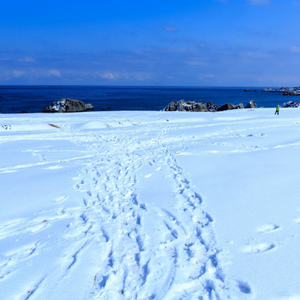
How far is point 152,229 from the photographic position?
435 centimetres

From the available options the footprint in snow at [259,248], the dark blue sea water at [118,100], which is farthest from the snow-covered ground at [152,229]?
the dark blue sea water at [118,100]

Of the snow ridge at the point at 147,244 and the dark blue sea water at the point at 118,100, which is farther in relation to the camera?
the dark blue sea water at the point at 118,100

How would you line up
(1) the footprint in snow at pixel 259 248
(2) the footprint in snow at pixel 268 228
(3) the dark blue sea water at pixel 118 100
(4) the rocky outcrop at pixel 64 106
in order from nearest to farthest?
(1) the footprint in snow at pixel 259 248, (2) the footprint in snow at pixel 268 228, (4) the rocky outcrop at pixel 64 106, (3) the dark blue sea water at pixel 118 100

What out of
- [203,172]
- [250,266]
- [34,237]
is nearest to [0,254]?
[34,237]

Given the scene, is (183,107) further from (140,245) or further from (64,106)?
(140,245)

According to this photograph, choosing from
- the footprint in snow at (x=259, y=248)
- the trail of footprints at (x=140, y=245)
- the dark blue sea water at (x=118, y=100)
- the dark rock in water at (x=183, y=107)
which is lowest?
the trail of footprints at (x=140, y=245)

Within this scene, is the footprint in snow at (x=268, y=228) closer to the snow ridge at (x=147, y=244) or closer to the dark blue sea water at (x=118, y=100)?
the snow ridge at (x=147, y=244)

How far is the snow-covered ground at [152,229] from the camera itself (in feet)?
10.0

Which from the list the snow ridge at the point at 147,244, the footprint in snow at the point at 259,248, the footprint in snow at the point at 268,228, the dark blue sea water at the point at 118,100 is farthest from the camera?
the dark blue sea water at the point at 118,100

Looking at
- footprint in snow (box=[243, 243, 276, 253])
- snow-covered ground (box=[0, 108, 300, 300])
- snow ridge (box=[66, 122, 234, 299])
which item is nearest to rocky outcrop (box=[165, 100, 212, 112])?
snow-covered ground (box=[0, 108, 300, 300])

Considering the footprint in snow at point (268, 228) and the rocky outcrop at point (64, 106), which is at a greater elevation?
the rocky outcrop at point (64, 106)

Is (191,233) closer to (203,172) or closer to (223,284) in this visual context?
(223,284)

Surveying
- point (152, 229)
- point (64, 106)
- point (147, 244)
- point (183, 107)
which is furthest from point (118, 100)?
point (147, 244)

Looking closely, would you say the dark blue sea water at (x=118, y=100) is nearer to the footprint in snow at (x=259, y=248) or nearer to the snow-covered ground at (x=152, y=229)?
the snow-covered ground at (x=152, y=229)
